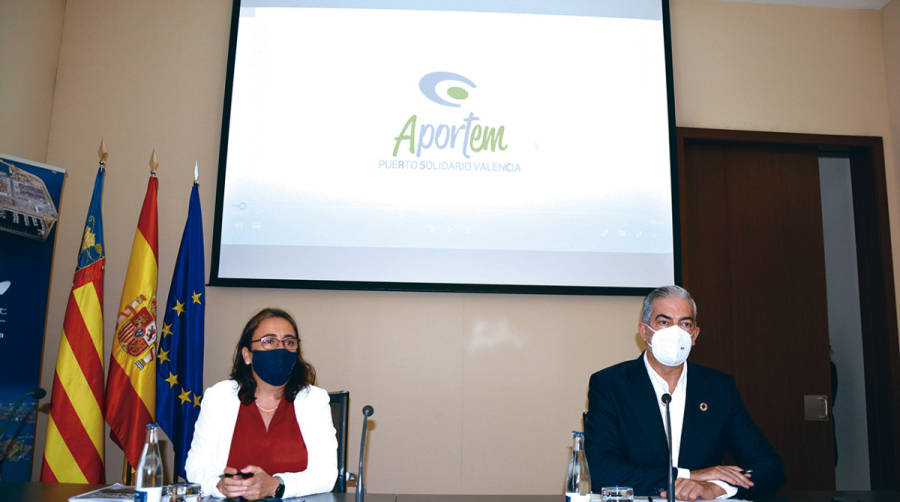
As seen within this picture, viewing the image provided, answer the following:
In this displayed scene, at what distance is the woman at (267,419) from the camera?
2191mm

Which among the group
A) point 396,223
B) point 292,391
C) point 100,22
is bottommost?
point 292,391

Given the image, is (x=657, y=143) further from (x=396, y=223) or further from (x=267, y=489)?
(x=267, y=489)

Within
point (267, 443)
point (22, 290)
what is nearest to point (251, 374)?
point (267, 443)

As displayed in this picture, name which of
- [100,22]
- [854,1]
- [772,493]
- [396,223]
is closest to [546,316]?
[396,223]

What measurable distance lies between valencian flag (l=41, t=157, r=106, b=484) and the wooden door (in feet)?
9.33

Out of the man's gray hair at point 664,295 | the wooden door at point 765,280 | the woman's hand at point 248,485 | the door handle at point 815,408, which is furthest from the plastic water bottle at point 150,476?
the door handle at point 815,408

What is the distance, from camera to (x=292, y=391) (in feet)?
7.79

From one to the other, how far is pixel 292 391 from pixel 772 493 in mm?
1661

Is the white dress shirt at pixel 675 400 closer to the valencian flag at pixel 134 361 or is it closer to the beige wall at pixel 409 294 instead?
the beige wall at pixel 409 294

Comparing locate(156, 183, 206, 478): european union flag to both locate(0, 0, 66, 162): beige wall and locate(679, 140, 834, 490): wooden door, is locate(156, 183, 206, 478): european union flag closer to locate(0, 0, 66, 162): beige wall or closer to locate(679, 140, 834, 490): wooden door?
locate(0, 0, 66, 162): beige wall

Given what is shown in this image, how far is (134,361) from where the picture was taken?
2.85 metres

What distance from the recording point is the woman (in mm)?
2191

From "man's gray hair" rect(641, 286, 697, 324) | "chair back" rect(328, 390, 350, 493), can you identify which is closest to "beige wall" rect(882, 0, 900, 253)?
"man's gray hair" rect(641, 286, 697, 324)

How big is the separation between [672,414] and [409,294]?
56.1 inches
